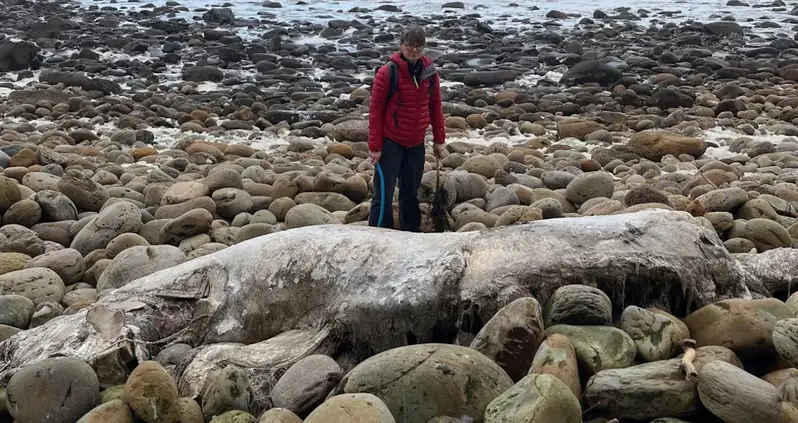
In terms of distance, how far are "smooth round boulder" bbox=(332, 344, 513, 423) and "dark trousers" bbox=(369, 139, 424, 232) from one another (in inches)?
119

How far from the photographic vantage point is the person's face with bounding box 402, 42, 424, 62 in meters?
5.84

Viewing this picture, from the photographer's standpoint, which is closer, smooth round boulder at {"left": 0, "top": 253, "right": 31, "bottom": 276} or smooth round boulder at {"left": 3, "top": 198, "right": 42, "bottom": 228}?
smooth round boulder at {"left": 0, "top": 253, "right": 31, "bottom": 276}

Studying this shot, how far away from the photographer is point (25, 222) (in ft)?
22.1

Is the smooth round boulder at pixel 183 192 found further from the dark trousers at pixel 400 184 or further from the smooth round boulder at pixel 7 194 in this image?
the dark trousers at pixel 400 184

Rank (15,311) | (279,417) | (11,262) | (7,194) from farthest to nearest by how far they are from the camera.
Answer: (7,194) < (11,262) < (15,311) < (279,417)

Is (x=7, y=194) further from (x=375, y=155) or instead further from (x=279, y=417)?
(x=279, y=417)

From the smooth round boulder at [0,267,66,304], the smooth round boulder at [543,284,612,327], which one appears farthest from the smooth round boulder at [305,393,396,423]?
the smooth round boulder at [0,267,66,304]

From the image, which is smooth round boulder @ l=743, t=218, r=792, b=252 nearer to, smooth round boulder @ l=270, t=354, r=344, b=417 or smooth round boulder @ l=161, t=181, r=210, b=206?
smooth round boulder @ l=270, t=354, r=344, b=417

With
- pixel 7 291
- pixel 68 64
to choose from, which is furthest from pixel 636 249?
pixel 68 64

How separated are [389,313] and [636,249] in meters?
1.37

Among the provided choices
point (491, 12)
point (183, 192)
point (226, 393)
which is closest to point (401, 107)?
point (183, 192)

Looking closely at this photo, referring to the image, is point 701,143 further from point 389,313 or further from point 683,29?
point 683,29

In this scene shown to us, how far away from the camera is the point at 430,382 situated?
3117mm

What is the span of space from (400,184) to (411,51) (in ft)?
3.79
